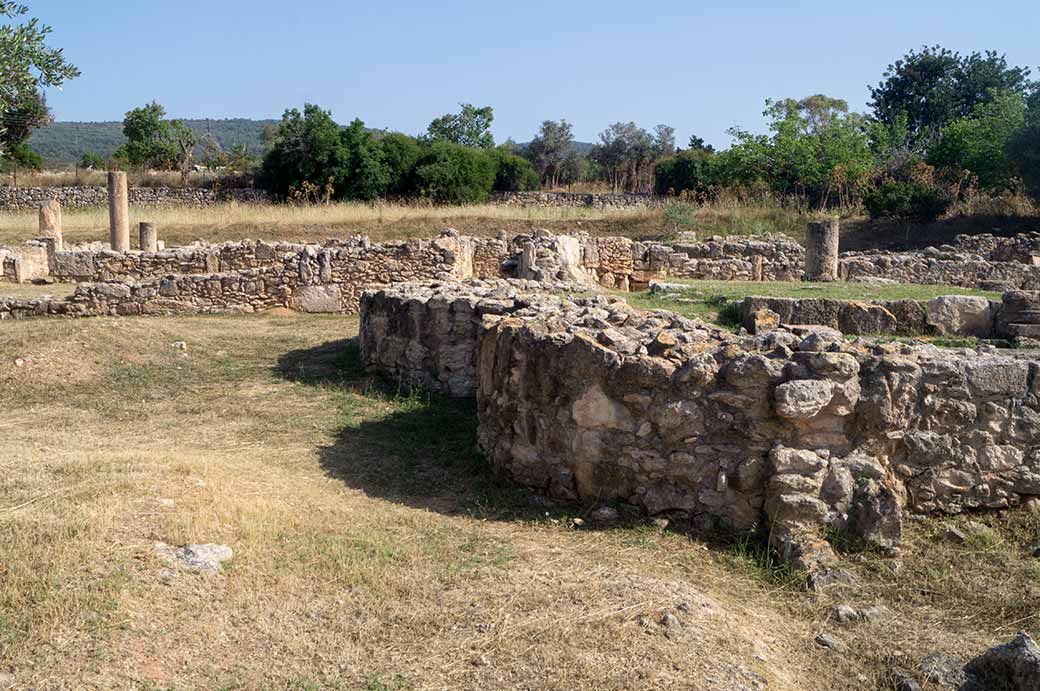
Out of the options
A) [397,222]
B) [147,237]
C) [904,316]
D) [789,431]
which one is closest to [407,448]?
[789,431]

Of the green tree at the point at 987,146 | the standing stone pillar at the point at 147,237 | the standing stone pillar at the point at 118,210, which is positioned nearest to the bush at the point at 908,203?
the green tree at the point at 987,146

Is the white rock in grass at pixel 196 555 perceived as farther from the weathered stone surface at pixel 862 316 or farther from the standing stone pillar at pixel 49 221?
the standing stone pillar at pixel 49 221

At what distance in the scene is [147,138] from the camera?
5203 cm

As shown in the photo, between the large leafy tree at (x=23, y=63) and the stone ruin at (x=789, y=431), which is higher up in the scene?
the large leafy tree at (x=23, y=63)

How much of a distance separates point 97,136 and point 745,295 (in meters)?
132

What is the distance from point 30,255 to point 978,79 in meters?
49.8

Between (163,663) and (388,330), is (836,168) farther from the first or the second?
(163,663)

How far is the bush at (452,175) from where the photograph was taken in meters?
36.2

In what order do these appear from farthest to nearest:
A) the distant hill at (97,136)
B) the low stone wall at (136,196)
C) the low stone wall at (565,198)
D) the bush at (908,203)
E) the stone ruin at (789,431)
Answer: the distant hill at (97,136) → the low stone wall at (565,198) → the low stone wall at (136,196) → the bush at (908,203) → the stone ruin at (789,431)

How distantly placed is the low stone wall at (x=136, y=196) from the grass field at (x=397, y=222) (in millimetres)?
6162

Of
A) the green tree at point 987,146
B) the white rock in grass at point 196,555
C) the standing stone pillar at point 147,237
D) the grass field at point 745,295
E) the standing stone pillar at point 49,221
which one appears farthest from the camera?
the green tree at point 987,146

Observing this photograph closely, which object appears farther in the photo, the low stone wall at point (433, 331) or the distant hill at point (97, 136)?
the distant hill at point (97, 136)

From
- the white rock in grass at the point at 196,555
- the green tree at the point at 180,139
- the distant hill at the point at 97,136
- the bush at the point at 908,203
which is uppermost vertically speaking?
the distant hill at the point at 97,136

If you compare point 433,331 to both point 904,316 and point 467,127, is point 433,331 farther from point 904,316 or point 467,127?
point 467,127
